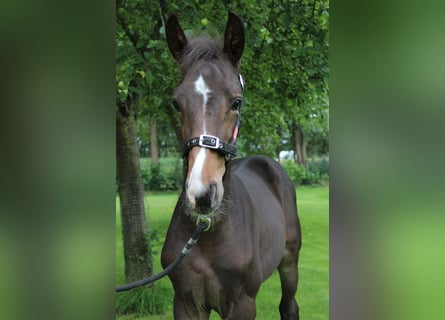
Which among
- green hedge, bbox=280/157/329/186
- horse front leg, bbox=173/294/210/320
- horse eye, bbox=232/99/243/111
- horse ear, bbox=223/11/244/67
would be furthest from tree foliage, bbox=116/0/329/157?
green hedge, bbox=280/157/329/186

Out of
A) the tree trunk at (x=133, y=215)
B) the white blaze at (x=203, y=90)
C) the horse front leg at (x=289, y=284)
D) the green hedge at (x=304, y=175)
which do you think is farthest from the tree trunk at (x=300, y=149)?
the white blaze at (x=203, y=90)

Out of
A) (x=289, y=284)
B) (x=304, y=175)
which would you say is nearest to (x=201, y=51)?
(x=289, y=284)

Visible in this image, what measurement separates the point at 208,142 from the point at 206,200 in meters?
0.28

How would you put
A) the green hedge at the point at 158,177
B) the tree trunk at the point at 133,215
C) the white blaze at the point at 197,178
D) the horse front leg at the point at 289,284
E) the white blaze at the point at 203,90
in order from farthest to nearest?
the green hedge at the point at 158,177 → the tree trunk at the point at 133,215 → the horse front leg at the point at 289,284 → the white blaze at the point at 203,90 → the white blaze at the point at 197,178

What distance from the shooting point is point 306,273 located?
710 centimetres

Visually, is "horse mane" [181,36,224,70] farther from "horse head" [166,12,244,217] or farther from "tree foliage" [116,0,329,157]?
"tree foliage" [116,0,329,157]

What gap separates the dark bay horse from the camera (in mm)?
1987

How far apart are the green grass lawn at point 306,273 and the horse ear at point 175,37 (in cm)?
333

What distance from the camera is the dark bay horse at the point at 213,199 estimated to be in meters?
1.99

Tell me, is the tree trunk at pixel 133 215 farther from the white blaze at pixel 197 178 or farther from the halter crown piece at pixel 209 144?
the white blaze at pixel 197 178
